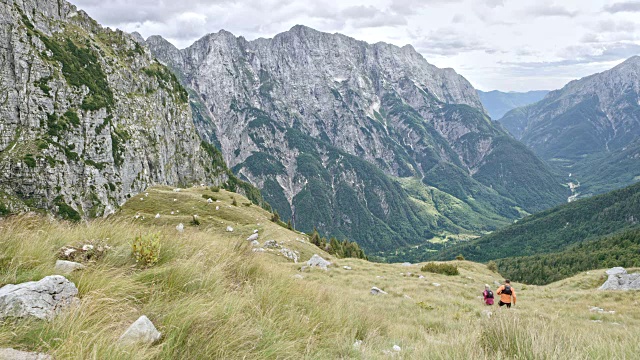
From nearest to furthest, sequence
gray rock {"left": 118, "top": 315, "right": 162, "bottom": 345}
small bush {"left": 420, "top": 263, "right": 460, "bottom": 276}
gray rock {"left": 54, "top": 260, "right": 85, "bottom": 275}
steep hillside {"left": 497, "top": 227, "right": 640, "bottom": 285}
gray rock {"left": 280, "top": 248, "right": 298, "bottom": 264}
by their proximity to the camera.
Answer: gray rock {"left": 118, "top": 315, "right": 162, "bottom": 345}, gray rock {"left": 54, "top": 260, "right": 85, "bottom": 275}, small bush {"left": 420, "top": 263, "right": 460, "bottom": 276}, gray rock {"left": 280, "top": 248, "right": 298, "bottom": 264}, steep hillside {"left": 497, "top": 227, "right": 640, "bottom": 285}

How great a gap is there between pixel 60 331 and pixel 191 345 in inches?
61.4

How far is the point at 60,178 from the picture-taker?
11056 cm

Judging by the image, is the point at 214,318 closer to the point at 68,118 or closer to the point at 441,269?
the point at 441,269

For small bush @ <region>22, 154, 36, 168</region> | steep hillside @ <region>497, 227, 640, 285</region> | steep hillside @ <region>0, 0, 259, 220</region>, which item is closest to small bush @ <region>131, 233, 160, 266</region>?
steep hillside @ <region>0, 0, 259, 220</region>

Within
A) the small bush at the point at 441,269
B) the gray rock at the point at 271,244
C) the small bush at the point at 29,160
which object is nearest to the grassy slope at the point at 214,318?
the small bush at the point at 441,269

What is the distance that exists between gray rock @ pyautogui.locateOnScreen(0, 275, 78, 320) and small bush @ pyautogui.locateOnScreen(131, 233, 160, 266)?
74.0 inches

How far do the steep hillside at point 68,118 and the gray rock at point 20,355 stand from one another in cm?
10362

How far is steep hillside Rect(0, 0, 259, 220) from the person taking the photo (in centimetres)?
10575

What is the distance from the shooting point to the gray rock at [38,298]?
14.2ft

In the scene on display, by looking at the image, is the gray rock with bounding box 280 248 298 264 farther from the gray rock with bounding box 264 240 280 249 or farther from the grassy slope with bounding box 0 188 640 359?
the grassy slope with bounding box 0 188 640 359

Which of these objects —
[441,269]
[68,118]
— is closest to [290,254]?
[441,269]

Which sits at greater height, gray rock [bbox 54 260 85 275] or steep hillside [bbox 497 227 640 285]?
gray rock [bbox 54 260 85 275]

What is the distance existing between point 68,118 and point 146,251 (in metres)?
147

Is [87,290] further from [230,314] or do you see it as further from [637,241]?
[637,241]
